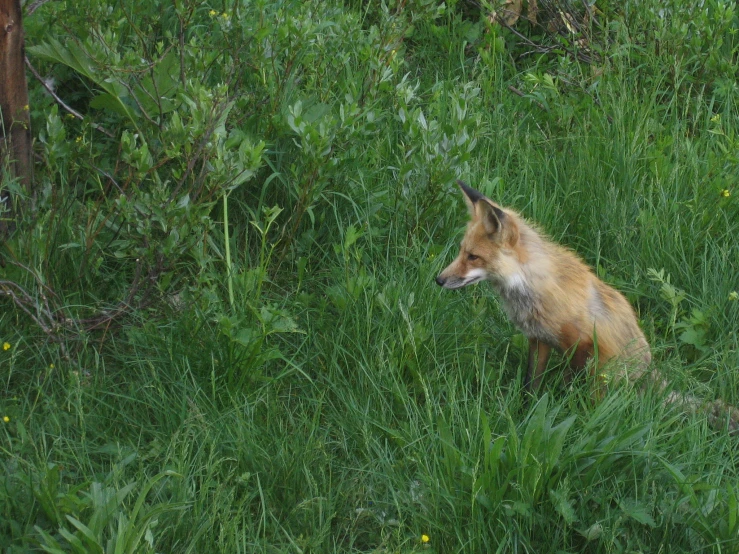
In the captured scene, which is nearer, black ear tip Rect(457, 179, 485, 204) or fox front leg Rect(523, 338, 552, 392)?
black ear tip Rect(457, 179, 485, 204)

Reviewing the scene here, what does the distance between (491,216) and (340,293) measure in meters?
0.80

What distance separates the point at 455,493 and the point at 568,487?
0.40 metres

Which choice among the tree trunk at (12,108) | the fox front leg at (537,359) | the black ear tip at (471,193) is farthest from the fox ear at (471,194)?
the tree trunk at (12,108)

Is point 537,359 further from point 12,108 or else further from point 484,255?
Answer: point 12,108

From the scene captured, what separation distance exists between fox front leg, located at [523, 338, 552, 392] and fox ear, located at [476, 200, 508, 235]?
0.57m

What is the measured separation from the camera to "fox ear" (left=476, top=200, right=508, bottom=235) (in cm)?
402

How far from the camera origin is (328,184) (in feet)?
16.3

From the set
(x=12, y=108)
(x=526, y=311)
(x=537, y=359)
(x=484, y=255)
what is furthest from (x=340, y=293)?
(x=12, y=108)

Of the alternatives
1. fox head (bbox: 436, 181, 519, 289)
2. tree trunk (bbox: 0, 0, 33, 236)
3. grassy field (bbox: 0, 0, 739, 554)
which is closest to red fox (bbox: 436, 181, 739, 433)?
fox head (bbox: 436, 181, 519, 289)

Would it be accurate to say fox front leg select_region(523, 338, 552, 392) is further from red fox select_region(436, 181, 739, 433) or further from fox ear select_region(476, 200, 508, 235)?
fox ear select_region(476, 200, 508, 235)

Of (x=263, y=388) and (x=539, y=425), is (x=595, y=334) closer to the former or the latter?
(x=539, y=425)

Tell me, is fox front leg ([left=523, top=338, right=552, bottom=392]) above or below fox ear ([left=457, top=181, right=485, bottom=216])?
below

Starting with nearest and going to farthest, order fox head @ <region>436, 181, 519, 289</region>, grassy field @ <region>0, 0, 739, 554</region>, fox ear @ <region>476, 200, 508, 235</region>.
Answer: grassy field @ <region>0, 0, 739, 554</region> < fox ear @ <region>476, 200, 508, 235</region> < fox head @ <region>436, 181, 519, 289</region>

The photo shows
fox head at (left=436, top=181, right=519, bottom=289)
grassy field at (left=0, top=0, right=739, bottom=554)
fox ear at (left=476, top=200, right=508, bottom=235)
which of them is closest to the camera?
grassy field at (left=0, top=0, right=739, bottom=554)
